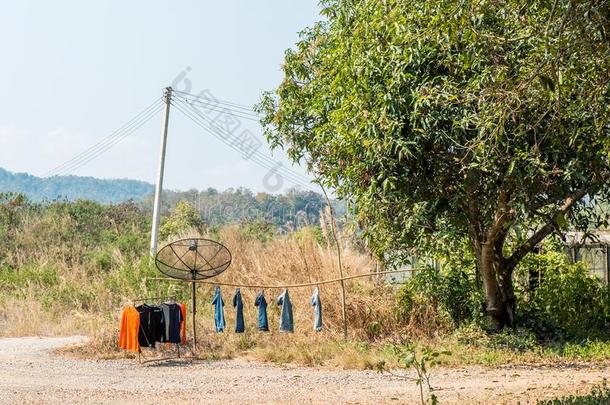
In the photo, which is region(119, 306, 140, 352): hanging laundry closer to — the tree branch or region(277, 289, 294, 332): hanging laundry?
region(277, 289, 294, 332): hanging laundry

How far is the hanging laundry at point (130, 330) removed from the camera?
13.0 m

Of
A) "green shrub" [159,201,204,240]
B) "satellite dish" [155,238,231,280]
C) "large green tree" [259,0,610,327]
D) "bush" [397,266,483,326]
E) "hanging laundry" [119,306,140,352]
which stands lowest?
"hanging laundry" [119,306,140,352]

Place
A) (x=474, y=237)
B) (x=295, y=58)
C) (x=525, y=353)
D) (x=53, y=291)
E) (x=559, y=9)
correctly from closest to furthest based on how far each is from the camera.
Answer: (x=559, y=9) → (x=525, y=353) → (x=474, y=237) → (x=295, y=58) → (x=53, y=291)

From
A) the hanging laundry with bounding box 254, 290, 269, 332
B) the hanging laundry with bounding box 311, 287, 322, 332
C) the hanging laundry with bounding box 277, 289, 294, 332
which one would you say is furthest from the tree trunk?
the hanging laundry with bounding box 254, 290, 269, 332

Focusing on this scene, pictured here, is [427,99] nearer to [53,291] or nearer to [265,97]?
[265,97]

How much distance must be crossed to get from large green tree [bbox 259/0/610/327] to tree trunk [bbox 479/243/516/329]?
2 cm

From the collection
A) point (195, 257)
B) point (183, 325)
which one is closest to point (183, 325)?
point (183, 325)

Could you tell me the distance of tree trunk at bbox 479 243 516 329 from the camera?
46.4 feet

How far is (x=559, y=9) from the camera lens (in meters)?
6.43

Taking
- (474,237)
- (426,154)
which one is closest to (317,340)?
Result: (474,237)

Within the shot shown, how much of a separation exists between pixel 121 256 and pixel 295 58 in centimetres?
887

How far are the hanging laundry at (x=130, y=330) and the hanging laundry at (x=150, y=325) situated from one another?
0.08 m

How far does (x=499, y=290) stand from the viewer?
1427 cm

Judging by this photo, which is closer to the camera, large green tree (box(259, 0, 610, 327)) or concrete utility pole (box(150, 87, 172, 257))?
large green tree (box(259, 0, 610, 327))
